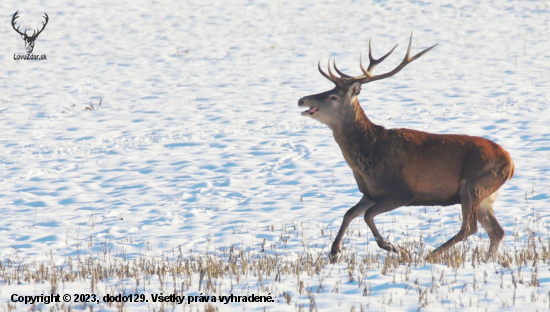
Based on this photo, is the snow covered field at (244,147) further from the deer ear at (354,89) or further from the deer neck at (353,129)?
the deer ear at (354,89)

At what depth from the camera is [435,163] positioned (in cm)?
693

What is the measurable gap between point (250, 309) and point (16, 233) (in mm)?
5606

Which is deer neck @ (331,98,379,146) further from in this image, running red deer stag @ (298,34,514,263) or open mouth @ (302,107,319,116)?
open mouth @ (302,107,319,116)

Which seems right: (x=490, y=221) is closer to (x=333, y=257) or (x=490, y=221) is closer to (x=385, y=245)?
(x=385, y=245)

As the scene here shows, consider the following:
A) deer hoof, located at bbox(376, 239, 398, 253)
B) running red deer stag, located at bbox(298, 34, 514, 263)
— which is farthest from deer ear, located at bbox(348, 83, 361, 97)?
deer hoof, located at bbox(376, 239, 398, 253)

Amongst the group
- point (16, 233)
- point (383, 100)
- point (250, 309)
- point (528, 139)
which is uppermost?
point (383, 100)

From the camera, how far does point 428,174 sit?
6934 millimetres

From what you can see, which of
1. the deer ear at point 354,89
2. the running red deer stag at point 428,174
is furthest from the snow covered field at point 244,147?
the deer ear at point 354,89

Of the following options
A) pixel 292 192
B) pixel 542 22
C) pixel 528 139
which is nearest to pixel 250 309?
pixel 292 192

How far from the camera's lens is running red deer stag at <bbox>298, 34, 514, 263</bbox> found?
22.5 feet

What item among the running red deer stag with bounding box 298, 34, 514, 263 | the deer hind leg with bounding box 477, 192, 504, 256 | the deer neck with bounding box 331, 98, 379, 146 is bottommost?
the deer hind leg with bounding box 477, 192, 504, 256

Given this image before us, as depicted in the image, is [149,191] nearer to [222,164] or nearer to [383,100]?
[222,164]

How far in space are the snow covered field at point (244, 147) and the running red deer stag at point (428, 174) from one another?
46cm

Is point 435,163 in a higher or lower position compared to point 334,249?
higher
